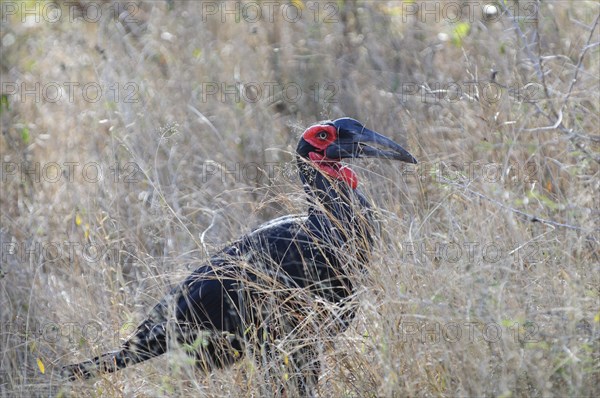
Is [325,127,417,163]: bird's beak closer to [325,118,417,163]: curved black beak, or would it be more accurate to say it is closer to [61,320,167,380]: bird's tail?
[325,118,417,163]: curved black beak

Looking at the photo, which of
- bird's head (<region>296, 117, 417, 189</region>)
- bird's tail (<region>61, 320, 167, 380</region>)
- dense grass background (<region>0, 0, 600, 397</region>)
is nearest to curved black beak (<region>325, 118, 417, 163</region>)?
bird's head (<region>296, 117, 417, 189</region>)

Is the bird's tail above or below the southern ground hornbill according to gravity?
below

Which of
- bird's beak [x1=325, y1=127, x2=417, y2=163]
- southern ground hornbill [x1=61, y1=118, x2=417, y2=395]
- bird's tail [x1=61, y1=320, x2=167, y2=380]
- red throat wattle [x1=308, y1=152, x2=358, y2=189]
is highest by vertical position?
A: bird's beak [x1=325, y1=127, x2=417, y2=163]

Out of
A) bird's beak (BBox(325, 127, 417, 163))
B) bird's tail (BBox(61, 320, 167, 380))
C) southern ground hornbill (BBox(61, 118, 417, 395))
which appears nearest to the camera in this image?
southern ground hornbill (BBox(61, 118, 417, 395))

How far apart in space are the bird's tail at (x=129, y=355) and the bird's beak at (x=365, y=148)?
43.8 inches

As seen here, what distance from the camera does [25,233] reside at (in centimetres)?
552

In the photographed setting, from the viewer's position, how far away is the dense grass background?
3463mm

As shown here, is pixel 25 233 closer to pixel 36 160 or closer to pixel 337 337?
pixel 36 160

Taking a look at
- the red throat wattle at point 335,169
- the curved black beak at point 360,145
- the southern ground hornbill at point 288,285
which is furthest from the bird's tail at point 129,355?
the curved black beak at point 360,145

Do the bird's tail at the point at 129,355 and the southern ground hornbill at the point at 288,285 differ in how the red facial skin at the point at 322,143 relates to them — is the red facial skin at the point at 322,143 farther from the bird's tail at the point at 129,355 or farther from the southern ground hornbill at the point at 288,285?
the bird's tail at the point at 129,355

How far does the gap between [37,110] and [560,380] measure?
16.5ft

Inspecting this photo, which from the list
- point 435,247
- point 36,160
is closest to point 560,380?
point 435,247

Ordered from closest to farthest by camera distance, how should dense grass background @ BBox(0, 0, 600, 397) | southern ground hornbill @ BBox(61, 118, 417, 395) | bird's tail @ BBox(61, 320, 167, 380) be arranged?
dense grass background @ BBox(0, 0, 600, 397) → southern ground hornbill @ BBox(61, 118, 417, 395) → bird's tail @ BBox(61, 320, 167, 380)

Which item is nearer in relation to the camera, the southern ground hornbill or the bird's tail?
the southern ground hornbill
